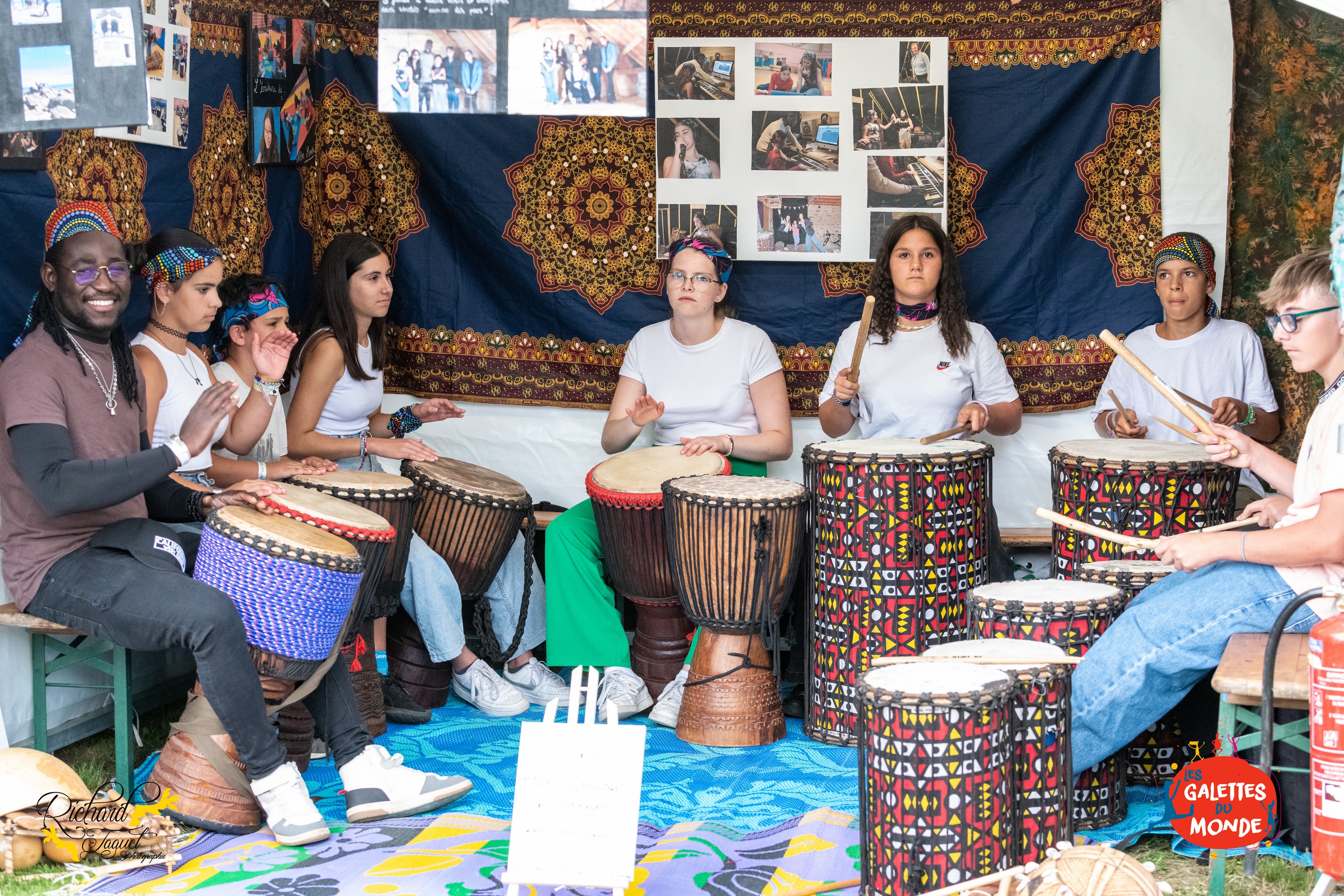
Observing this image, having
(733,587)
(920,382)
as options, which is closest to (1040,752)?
(733,587)

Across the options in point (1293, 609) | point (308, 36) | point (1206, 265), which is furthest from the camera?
point (308, 36)

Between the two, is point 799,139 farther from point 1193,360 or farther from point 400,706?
point 400,706

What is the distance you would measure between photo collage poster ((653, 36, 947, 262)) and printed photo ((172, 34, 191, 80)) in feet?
5.31

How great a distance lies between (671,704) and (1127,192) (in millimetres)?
2441

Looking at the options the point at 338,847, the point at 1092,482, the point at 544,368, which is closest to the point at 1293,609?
the point at 1092,482

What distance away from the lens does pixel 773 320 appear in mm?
5098

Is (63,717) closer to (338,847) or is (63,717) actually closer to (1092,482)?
(338,847)

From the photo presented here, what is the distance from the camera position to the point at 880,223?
4.93 m

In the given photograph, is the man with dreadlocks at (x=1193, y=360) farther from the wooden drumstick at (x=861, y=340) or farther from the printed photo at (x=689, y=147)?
the printed photo at (x=689, y=147)

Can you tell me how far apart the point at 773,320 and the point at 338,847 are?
2627 millimetres

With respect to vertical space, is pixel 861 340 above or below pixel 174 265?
below

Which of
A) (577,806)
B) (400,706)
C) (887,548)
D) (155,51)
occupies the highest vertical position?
(155,51)

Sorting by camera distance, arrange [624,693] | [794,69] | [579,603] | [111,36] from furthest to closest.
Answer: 1. [794,69]
2. [579,603]
3. [624,693]
4. [111,36]

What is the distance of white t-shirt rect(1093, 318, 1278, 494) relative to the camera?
14.9 feet
